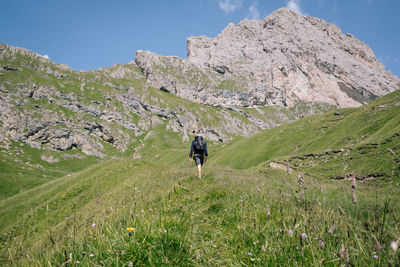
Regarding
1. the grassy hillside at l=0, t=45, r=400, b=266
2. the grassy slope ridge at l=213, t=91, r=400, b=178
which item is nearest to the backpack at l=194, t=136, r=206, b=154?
the grassy hillside at l=0, t=45, r=400, b=266

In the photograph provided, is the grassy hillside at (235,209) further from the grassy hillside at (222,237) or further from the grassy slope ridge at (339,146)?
the grassy slope ridge at (339,146)

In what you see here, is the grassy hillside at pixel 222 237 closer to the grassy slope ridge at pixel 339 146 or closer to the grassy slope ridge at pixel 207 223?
the grassy slope ridge at pixel 207 223

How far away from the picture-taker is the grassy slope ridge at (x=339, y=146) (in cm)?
2359

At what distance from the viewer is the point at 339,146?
3694 centimetres

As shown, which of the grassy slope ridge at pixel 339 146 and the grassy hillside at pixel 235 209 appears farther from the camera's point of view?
the grassy slope ridge at pixel 339 146

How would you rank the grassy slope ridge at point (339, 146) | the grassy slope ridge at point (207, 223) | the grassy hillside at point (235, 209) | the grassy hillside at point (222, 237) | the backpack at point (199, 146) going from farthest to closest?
1. the grassy slope ridge at point (339, 146)
2. the backpack at point (199, 146)
3. the grassy hillside at point (235, 209)
4. the grassy slope ridge at point (207, 223)
5. the grassy hillside at point (222, 237)

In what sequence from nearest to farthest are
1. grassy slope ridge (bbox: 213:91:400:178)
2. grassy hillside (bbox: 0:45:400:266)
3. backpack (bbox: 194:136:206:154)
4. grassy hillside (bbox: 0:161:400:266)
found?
grassy hillside (bbox: 0:161:400:266), grassy hillside (bbox: 0:45:400:266), backpack (bbox: 194:136:206:154), grassy slope ridge (bbox: 213:91:400:178)

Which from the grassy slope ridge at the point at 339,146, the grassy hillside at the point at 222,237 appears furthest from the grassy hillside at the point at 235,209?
the grassy slope ridge at the point at 339,146

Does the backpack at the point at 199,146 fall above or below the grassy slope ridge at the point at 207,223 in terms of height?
above

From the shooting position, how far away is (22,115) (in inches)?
7357

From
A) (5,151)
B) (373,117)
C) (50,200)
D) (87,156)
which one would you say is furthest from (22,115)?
(373,117)

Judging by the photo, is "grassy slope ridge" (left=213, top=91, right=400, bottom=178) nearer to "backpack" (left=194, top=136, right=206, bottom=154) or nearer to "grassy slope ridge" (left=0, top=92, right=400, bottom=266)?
"grassy slope ridge" (left=0, top=92, right=400, bottom=266)

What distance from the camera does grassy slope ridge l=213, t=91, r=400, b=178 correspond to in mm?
23594

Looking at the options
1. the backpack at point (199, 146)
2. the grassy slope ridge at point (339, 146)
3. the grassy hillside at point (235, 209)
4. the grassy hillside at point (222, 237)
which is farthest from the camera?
the grassy slope ridge at point (339, 146)
